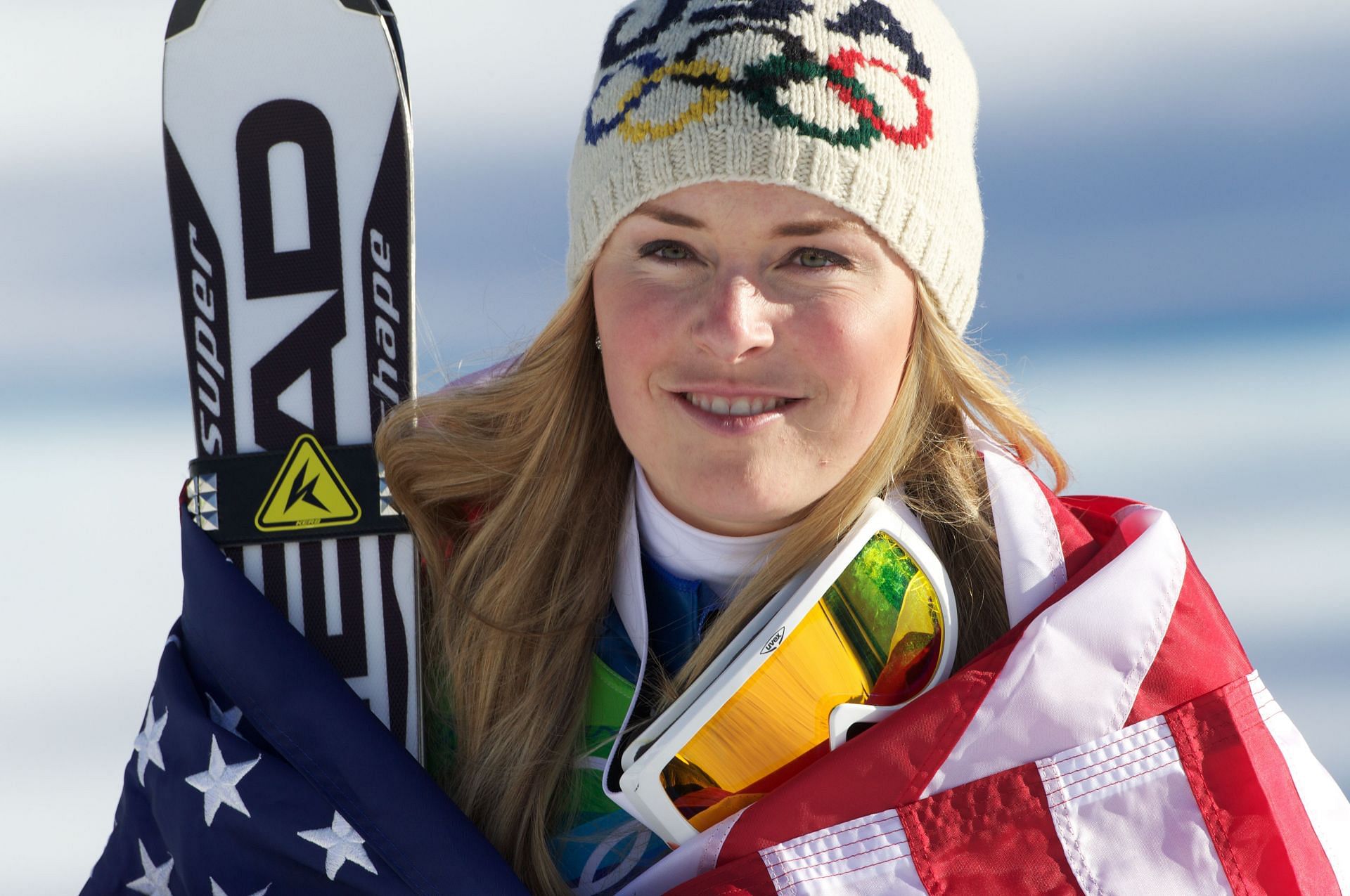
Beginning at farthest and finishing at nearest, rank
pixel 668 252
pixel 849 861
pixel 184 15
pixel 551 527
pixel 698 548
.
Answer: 1. pixel 184 15
2. pixel 551 527
3. pixel 698 548
4. pixel 668 252
5. pixel 849 861

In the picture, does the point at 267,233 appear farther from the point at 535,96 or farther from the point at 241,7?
the point at 535,96

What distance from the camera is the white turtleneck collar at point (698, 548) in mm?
1317

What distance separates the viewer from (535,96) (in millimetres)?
2879

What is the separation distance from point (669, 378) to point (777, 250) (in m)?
0.17

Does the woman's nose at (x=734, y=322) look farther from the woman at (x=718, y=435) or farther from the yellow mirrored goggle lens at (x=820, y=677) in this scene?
the yellow mirrored goggle lens at (x=820, y=677)

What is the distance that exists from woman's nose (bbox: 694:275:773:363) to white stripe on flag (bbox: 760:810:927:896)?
1.58ft

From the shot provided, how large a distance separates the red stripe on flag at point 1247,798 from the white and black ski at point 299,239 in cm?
95

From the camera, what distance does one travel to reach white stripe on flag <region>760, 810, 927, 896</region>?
43.7 inches

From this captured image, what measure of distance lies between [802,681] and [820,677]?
2cm

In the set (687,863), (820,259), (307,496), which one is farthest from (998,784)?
(307,496)

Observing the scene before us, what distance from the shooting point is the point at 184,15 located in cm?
155

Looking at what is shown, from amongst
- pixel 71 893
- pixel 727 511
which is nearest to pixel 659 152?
pixel 727 511

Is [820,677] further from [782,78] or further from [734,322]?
[782,78]

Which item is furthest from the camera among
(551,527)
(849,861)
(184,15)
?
(184,15)
